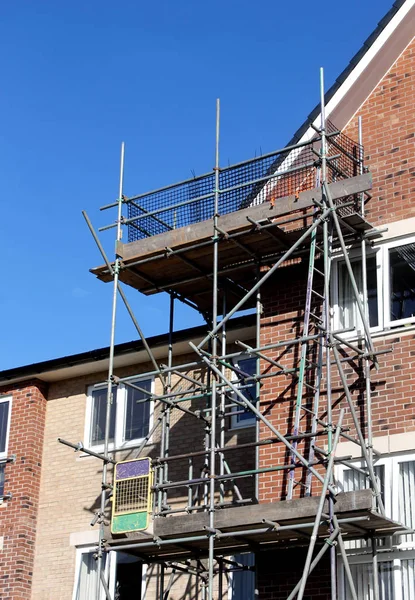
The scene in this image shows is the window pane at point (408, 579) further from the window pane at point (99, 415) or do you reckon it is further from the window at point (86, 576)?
the window pane at point (99, 415)

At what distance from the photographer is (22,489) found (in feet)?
62.6

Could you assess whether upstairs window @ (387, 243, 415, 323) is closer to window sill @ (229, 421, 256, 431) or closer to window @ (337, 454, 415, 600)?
window @ (337, 454, 415, 600)

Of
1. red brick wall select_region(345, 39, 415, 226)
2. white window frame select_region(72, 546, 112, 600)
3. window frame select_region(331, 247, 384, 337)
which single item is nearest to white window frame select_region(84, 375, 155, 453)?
white window frame select_region(72, 546, 112, 600)

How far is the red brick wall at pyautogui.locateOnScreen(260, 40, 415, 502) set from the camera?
578 inches

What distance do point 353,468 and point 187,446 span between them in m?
4.10

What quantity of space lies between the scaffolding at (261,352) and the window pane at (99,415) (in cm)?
126

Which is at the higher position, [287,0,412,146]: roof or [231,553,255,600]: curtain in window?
[287,0,412,146]: roof

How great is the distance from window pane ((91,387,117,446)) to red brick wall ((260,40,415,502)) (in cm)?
409

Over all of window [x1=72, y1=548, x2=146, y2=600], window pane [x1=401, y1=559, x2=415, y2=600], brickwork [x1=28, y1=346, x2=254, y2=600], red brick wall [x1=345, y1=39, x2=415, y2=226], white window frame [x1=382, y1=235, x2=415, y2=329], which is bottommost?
window pane [x1=401, y1=559, x2=415, y2=600]

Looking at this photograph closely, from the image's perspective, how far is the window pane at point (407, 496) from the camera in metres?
14.0

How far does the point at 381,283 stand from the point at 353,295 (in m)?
0.55

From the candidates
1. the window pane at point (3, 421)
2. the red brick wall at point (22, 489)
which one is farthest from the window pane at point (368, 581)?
the window pane at point (3, 421)

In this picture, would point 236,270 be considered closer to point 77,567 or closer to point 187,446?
point 187,446

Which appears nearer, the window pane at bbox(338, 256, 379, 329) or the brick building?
the brick building
